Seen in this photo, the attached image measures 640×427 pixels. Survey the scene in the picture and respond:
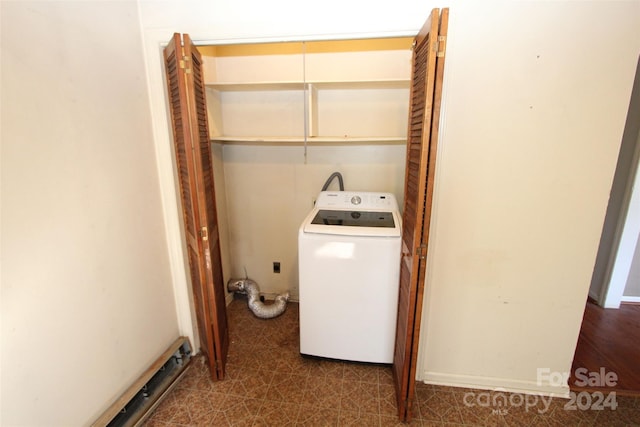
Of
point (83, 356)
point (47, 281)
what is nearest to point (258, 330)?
point (83, 356)

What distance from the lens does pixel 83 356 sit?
131 centimetres

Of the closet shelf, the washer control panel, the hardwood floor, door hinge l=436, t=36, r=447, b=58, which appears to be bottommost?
the hardwood floor

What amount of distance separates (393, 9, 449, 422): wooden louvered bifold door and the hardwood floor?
1.18 meters

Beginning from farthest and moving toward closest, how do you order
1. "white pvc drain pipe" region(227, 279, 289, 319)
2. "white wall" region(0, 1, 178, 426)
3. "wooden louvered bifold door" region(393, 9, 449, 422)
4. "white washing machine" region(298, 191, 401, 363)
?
"white pvc drain pipe" region(227, 279, 289, 319) → "white washing machine" region(298, 191, 401, 363) → "wooden louvered bifold door" region(393, 9, 449, 422) → "white wall" region(0, 1, 178, 426)

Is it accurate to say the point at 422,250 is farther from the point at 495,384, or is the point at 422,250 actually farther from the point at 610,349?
the point at 610,349

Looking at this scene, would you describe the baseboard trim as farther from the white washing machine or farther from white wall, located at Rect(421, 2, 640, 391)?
the white washing machine

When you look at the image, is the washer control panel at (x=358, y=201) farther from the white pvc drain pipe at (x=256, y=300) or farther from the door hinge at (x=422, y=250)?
the white pvc drain pipe at (x=256, y=300)

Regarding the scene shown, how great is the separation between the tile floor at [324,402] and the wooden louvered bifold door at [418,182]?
0.21 m

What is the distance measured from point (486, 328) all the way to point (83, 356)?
206cm

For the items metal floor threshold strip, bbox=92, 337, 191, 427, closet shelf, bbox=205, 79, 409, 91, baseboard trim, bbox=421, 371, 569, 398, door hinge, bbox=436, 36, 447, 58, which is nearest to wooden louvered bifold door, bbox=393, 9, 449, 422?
door hinge, bbox=436, 36, 447, 58

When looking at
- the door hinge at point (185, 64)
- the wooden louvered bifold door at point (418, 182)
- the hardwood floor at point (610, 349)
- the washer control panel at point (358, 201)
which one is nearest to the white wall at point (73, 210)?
the door hinge at point (185, 64)

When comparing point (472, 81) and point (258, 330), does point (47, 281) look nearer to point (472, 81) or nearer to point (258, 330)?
point (258, 330)

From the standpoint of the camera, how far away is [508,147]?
4.82ft

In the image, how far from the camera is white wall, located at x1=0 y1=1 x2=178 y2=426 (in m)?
1.04
